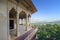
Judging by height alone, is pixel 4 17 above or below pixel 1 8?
below

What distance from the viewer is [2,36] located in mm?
4207

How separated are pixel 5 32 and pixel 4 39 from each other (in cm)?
24

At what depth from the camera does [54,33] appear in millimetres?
36344

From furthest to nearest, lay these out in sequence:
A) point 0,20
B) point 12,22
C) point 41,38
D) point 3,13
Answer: point 41,38 < point 12,22 < point 3,13 < point 0,20

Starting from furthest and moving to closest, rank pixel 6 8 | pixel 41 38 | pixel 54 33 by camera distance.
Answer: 1. pixel 54 33
2. pixel 41 38
3. pixel 6 8

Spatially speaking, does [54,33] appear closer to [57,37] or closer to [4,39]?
[57,37]

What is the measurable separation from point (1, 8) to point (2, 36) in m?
0.90

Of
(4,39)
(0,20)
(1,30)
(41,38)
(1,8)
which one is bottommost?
(41,38)

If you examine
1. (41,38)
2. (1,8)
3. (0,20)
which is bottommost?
(41,38)

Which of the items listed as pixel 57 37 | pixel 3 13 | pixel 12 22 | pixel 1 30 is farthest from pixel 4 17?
pixel 57 37

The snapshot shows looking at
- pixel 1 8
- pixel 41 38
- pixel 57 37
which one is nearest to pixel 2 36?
pixel 1 8

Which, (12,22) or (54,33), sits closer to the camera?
(12,22)

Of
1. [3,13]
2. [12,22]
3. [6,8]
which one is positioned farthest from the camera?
[12,22]

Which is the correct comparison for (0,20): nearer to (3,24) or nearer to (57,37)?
(3,24)
